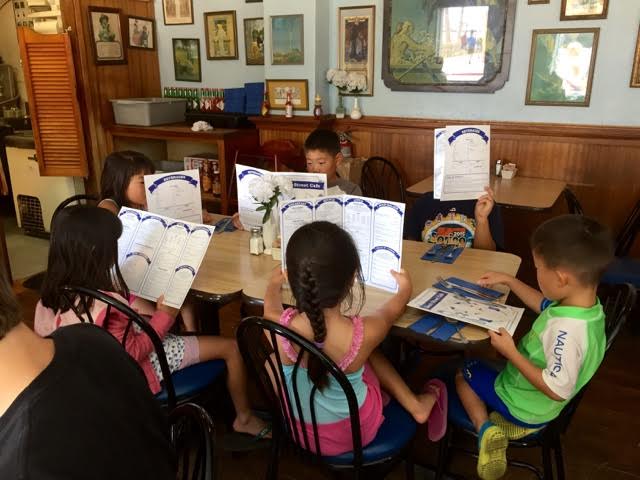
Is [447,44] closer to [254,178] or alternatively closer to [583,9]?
[583,9]

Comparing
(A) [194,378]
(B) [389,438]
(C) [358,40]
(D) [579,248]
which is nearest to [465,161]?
(D) [579,248]

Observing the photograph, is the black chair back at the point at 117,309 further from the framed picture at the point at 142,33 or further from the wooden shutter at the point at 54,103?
the framed picture at the point at 142,33

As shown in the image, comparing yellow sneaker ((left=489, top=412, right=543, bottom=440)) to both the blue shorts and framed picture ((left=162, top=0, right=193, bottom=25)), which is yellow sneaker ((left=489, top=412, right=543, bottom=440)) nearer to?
the blue shorts

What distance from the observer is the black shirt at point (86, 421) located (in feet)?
2.15

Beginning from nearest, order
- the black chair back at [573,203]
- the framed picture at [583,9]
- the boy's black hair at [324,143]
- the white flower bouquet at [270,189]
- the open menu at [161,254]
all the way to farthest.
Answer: the open menu at [161,254]
the white flower bouquet at [270,189]
the boy's black hair at [324,143]
the black chair back at [573,203]
the framed picture at [583,9]

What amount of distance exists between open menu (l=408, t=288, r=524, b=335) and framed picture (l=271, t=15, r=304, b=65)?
8.63ft

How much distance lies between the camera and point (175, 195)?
2.08 metres

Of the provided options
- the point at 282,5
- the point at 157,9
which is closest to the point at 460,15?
the point at 282,5

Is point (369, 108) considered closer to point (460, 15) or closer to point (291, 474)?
point (460, 15)

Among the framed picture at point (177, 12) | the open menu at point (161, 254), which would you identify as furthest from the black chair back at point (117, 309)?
the framed picture at point (177, 12)

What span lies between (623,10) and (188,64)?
127 inches

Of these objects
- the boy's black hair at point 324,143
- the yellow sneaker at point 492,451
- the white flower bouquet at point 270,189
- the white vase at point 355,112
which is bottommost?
the yellow sneaker at point 492,451

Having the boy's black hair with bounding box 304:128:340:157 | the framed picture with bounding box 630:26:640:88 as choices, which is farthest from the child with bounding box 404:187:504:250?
the framed picture with bounding box 630:26:640:88

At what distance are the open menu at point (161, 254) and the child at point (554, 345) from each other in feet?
3.07
